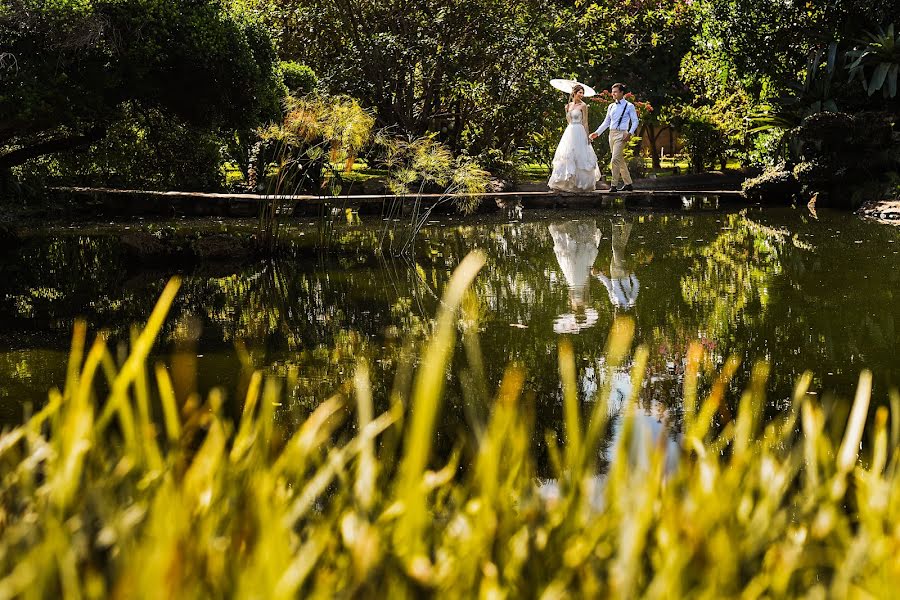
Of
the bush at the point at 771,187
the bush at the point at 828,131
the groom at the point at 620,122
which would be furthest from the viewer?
the bush at the point at 771,187

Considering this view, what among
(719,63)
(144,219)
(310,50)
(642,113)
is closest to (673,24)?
(642,113)

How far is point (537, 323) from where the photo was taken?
671cm

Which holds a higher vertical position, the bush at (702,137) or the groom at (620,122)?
the groom at (620,122)

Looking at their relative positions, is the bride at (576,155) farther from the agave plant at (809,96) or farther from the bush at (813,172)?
the agave plant at (809,96)

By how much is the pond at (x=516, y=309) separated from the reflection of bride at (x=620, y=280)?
3cm

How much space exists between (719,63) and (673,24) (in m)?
4.58

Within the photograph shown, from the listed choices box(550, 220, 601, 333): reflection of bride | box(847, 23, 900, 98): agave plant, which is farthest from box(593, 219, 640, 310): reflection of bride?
box(847, 23, 900, 98): agave plant

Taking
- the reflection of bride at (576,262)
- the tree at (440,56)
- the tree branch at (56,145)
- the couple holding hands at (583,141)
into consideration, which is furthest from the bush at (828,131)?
the tree branch at (56,145)

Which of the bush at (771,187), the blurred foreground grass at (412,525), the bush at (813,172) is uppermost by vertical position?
the blurred foreground grass at (412,525)

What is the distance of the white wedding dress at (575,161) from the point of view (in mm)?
17641

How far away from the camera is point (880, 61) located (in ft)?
58.1

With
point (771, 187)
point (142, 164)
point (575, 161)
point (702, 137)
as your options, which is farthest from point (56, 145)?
point (702, 137)

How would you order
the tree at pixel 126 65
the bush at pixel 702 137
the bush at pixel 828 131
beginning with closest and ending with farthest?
the tree at pixel 126 65 < the bush at pixel 828 131 < the bush at pixel 702 137

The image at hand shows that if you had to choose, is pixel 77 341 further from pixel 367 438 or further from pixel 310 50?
pixel 310 50
